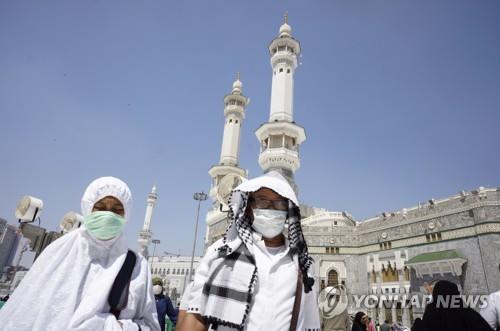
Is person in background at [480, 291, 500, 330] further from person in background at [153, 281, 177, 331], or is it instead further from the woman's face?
the woman's face

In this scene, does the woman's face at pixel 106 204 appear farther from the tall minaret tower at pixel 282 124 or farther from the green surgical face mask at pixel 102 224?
the tall minaret tower at pixel 282 124

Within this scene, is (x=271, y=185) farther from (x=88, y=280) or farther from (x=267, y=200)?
(x=88, y=280)

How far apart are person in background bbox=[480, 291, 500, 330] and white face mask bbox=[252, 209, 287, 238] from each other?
3.08 m

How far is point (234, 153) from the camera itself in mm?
28594

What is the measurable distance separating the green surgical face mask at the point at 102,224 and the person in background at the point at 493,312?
384 cm

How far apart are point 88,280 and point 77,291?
8cm

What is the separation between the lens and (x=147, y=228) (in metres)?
40.8

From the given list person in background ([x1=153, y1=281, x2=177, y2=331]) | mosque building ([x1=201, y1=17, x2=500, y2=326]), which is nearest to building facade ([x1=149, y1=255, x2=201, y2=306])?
mosque building ([x1=201, y1=17, x2=500, y2=326])

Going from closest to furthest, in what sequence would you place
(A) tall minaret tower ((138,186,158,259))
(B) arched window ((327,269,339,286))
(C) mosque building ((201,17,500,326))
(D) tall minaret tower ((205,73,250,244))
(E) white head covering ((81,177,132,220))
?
1. (E) white head covering ((81,177,132,220))
2. (C) mosque building ((201,17,500,326))
3. (B) arched window ((327,269,339,286))
4. (D) tall minaret tower ((205,73,250,244))
5. (A) tall minaret tower ((138,186,158,259))

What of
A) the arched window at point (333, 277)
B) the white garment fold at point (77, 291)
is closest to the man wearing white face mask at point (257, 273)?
the white garment fold at point (77, 291)

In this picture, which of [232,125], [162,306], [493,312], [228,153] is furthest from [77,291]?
[232,125]

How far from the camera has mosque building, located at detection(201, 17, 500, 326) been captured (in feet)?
43.9

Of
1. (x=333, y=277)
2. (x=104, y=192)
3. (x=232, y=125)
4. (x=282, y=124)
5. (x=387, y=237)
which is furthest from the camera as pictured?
(x=232, y=125)

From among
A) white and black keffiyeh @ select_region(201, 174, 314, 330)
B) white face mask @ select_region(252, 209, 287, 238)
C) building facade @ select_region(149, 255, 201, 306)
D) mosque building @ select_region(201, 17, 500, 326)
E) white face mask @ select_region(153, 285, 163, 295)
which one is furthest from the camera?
building facade @ select_region(149, 255, 201, 306)
